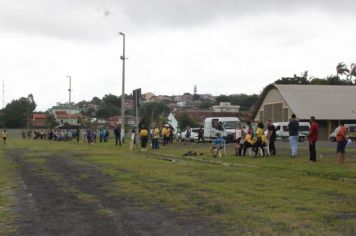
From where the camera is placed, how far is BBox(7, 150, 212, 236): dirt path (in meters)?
8.73

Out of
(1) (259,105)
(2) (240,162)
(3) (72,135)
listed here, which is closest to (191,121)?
(1) (259,105)

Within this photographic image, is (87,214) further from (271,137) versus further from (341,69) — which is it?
(341,69)

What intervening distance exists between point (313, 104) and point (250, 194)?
70273 millimetres

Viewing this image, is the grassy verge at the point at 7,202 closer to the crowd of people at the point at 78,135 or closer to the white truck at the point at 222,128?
the white truck at the point at 222,128

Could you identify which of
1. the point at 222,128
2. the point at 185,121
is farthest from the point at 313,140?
the point at 185,121

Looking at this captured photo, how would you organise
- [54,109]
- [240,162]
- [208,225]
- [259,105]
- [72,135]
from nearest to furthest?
[208,225]
[240,162]
[72,135]
[259,105]
[54,109]

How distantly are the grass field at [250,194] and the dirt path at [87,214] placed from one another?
0.82 ft

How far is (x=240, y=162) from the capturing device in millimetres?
23281

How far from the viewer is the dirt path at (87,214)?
344 inches

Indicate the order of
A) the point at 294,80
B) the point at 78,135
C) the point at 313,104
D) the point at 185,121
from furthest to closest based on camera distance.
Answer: the point at 294,80 → the point at 185,121 → the point at 313,104 → the point at 78,135

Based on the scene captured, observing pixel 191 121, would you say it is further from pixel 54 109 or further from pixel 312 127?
pixel 54 109

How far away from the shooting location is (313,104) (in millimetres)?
80812

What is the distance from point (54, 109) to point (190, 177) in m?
187

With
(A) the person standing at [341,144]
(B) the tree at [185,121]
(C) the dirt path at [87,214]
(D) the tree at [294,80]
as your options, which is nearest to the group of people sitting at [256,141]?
(A) the person standing at [341,144]
